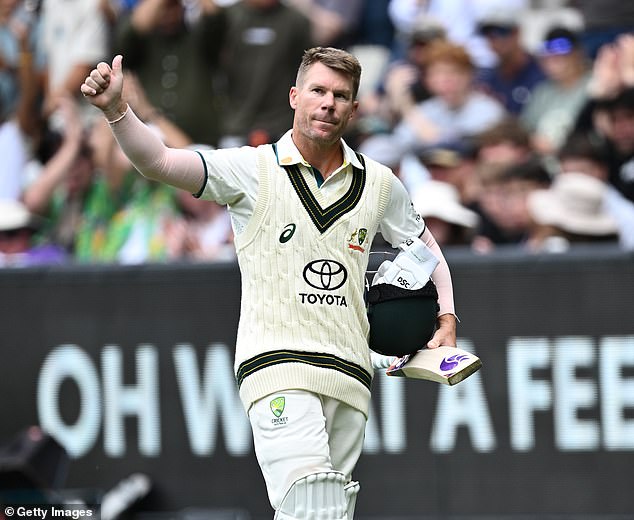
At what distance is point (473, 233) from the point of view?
8.82 m

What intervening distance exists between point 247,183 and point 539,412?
3.54m

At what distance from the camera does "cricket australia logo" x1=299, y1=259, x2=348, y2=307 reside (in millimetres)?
5039

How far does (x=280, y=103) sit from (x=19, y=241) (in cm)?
217

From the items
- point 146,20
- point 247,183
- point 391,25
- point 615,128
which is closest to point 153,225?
point 146,20

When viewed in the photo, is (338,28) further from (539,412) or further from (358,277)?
(358,277)

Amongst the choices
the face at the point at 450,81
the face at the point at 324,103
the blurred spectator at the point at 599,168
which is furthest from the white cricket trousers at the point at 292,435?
the face at the point at 450,81

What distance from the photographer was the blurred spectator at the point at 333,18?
10.2m

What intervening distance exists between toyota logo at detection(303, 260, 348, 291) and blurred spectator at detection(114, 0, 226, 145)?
16.6 feet

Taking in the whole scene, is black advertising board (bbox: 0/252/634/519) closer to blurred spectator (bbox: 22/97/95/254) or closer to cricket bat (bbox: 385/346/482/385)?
blurred spectator (bbox: 22/97/95/254)

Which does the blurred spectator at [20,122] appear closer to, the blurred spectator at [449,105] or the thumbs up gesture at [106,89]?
the blurred spectator at [449,105]

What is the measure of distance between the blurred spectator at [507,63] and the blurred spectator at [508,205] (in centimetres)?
106

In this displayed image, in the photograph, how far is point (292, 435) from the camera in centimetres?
491

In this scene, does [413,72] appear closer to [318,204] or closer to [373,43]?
[373,43]

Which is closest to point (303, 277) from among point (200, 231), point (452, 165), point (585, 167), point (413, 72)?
point (585, 167)
